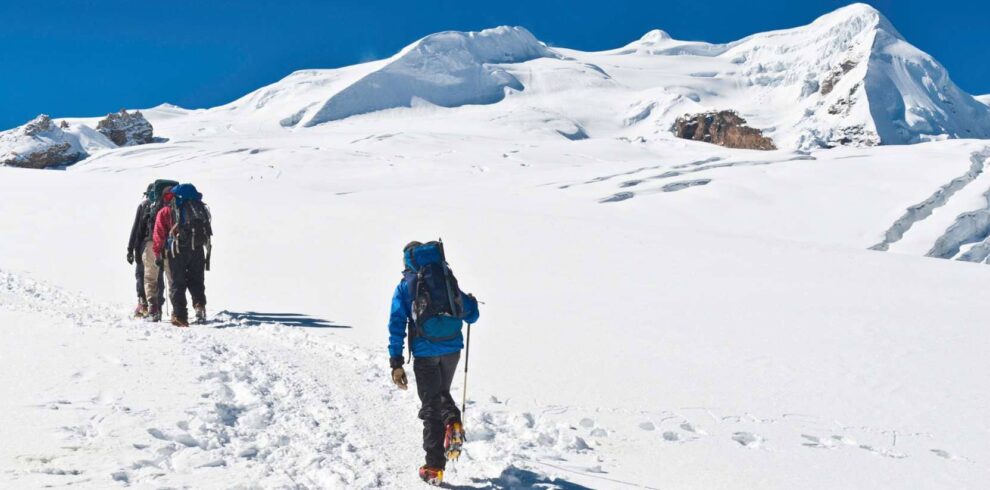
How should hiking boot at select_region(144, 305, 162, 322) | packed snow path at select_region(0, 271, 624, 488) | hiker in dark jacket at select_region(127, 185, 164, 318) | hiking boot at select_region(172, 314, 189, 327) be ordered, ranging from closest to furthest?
packed snow path at select_region(0, 271, 624, 488), hiking boot at select_region(172, 314, 189, 327), hiking boot at select_region(144, 305, 162, 322), hiker in dark jacket at select_region(127, 185, 164, 318)

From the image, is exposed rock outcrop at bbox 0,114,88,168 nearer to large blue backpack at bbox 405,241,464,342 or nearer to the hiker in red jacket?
the hiker in red jacket

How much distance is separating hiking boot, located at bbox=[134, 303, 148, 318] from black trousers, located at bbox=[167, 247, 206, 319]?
0.72m

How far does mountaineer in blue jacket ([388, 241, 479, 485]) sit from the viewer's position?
17.3 ft

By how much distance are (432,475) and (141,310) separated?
7.80 m

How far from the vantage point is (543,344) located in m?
9.72

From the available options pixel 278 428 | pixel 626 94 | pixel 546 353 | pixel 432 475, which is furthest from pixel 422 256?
pixel 626 94

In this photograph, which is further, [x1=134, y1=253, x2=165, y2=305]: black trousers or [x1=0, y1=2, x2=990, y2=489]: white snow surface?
[x1=134, y1=253, x2=165, y2=305]: black trousers

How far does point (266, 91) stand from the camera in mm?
136000

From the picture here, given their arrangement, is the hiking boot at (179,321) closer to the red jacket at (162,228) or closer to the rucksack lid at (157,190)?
the red jacket at (162,228)

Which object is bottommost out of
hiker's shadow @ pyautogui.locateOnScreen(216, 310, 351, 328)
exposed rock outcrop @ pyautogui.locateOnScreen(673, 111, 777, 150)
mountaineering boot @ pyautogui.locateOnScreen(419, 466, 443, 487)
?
mountaineering boot @ pyautogui.locateOnScreen(419, 466, 443, 487)

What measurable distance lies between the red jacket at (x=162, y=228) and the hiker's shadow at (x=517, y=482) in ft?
24.0

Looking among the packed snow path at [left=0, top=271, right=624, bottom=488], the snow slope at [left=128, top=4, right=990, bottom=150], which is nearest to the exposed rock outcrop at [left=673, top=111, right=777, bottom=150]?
the snow slope at [left=128, top=4, right=990, bottom=150]

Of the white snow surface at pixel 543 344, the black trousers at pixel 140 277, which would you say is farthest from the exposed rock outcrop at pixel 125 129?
the black trousers at pixel 140 277

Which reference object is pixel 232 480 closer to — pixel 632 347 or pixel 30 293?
pixel 632 347
